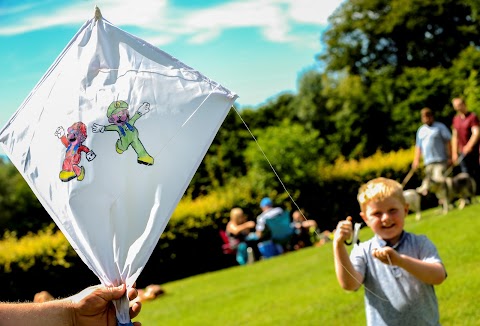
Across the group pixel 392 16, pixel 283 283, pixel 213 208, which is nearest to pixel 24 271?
pixel 213 208

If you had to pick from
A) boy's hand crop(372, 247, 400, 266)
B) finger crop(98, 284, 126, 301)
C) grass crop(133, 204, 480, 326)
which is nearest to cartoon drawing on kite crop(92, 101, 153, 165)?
finger crop(98, 284, 126, 301)

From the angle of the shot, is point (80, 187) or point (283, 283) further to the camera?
point (283, 283)

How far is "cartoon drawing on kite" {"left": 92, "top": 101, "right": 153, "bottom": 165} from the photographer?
3.35m

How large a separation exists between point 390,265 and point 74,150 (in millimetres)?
1729

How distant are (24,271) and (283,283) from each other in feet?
28.4

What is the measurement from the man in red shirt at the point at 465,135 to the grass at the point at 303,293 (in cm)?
113

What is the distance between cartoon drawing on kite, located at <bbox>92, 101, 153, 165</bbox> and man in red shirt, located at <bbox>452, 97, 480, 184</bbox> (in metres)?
10.3

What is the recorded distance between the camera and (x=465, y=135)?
13.5 metres

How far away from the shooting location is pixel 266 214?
598 inches

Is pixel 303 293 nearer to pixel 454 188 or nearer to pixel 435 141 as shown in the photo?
pixel 454 188

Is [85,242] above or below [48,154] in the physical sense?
below

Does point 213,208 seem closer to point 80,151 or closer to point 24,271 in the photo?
point 24,271

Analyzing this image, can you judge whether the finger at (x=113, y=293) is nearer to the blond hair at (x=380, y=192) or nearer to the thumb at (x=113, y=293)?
the thumb at (x=113, y=293)

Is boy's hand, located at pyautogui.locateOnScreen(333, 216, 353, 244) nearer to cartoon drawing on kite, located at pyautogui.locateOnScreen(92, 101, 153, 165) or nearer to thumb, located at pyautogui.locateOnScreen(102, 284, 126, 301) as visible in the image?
cartoon drawing on kite, located at pyautogui.locateOnScreen(92, 101, 153, 165)
